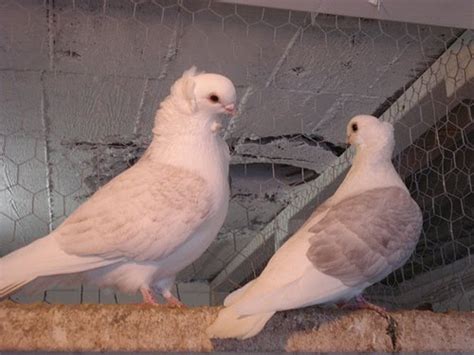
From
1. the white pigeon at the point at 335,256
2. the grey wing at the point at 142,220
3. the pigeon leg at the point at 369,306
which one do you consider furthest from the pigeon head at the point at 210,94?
the pigeon leg at the point at 369,306

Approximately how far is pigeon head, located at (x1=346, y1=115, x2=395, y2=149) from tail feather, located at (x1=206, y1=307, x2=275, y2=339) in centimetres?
42

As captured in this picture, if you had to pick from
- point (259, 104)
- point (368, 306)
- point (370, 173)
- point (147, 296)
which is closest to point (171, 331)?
point (147, 296)

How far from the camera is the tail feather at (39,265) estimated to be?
3.21 ft

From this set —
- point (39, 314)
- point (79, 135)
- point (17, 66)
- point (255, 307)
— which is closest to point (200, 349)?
point (255, 307)

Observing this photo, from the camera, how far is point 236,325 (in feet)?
2.99

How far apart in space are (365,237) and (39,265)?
1.58ft

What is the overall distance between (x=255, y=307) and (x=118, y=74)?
89 centimetres

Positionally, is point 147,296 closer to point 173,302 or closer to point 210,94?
point 173,302

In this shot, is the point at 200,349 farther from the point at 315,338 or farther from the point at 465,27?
the point at 465,27

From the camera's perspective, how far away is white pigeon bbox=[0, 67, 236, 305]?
988 millimetres

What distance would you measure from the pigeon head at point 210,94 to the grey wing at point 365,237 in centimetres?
24

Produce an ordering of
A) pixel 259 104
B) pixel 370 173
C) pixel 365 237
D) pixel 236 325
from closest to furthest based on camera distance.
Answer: pixel 236 325, pixel 365 237, pixel 370 173, pixel 259 104

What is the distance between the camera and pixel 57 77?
163 cm

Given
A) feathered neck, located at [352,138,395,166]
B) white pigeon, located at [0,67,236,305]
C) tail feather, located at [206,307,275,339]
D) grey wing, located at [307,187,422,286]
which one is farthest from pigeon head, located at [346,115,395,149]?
tail feather, located at [206,307,275,339]
